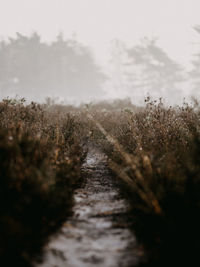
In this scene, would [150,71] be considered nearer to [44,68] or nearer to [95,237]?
[44,68]

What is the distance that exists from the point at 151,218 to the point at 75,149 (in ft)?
7.23

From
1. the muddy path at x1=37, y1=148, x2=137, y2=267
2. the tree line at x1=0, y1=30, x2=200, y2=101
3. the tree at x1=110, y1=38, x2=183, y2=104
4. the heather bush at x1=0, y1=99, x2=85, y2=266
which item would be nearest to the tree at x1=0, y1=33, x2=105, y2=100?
the tree line at x1=0, y1=30, x2=200, y2=101

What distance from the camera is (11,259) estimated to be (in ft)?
5.09

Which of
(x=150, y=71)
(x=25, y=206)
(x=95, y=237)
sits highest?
(x=150, y=71)

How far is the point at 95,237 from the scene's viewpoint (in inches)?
78.4

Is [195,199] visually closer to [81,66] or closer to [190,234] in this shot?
[190,234]

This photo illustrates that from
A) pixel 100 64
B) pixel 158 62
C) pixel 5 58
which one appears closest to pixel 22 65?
pixel 5 58

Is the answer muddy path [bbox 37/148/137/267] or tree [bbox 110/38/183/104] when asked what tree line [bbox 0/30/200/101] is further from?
muddy path [bbox 37/148/137/267]

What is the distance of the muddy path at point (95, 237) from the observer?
5.44ft

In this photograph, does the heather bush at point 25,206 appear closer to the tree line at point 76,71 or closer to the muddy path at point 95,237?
the muddy path at point 95,237

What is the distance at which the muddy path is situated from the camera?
1.66 m

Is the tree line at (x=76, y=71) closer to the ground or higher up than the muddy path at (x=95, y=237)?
higher up

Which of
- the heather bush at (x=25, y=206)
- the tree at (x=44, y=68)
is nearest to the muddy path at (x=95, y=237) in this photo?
the heather bush at (x=25, y=206)

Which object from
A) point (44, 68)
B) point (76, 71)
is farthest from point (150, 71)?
point (44, 68)
